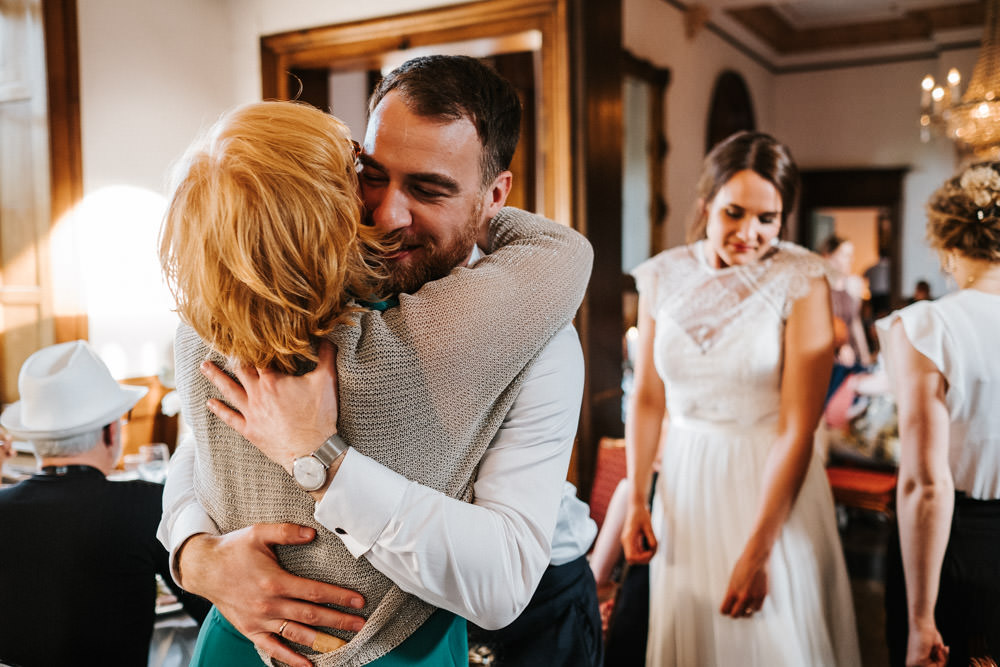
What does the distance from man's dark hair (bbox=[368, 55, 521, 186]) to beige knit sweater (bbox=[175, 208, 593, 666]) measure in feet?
0.64

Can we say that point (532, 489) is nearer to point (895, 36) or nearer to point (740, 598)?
point (740, 598)

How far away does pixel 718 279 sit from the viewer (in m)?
2.08

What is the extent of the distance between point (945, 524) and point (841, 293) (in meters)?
4.45

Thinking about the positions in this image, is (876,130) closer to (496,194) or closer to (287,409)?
(496,194)

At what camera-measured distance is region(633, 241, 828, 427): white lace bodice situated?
1937 mm

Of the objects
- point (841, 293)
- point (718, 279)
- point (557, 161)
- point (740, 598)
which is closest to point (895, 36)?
point (841, 293)

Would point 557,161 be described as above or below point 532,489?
above

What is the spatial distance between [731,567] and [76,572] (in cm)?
158

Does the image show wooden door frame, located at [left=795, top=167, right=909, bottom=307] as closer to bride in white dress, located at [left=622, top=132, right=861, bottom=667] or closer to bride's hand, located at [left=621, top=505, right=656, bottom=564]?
bride in white dress, located at [left=622, top=132, right=861, bottom=667]

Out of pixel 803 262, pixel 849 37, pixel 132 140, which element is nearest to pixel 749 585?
pixel 803 262

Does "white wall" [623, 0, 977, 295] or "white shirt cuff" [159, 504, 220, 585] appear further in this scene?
"white wall" [623, 0, 977, 295]

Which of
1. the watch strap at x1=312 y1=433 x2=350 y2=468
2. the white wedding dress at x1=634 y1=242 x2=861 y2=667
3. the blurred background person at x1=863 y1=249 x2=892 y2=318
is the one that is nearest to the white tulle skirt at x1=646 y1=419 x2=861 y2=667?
the white wedding dress at x1=634 y1=242 x2=861 y2=667

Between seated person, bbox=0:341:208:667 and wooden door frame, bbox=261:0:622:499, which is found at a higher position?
wooden door frame, bbox=261:0:622:499

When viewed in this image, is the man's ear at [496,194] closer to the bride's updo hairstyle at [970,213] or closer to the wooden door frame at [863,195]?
the bride's updo hairstyle at [970,213]
